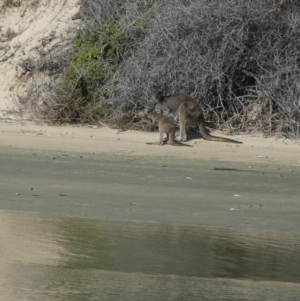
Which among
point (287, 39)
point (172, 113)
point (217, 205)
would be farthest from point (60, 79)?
point (217, 205)

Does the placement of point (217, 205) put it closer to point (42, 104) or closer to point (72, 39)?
point (42, 104)

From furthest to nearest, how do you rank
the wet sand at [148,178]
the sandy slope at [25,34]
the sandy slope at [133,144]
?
the sandy slope at [25,34] < the sandy slope at [133,144] < the wet sand at [148,178]

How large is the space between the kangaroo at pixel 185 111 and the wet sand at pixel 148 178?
29 cm

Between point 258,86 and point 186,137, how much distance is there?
182 centimetres

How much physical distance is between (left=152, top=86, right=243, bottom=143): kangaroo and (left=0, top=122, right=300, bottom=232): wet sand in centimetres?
29

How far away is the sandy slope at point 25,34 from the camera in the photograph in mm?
18684

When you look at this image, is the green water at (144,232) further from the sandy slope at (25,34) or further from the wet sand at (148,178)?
the sandy slope at (25,34)

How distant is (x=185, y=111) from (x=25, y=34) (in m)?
6.63

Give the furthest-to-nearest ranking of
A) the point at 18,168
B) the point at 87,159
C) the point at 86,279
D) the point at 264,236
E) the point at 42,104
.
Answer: the point at 42,104
the point at 87,159
the point at 18,168
the point at 264,236
the point at 86,279

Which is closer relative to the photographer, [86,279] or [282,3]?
[86,279]

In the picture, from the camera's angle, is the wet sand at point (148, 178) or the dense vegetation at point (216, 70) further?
the dense vegetation at point (216, 70)

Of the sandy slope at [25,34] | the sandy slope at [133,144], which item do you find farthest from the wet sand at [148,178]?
the sandy slope at [25,34]

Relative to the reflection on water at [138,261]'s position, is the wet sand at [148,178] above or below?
above

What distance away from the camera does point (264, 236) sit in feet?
25.4
